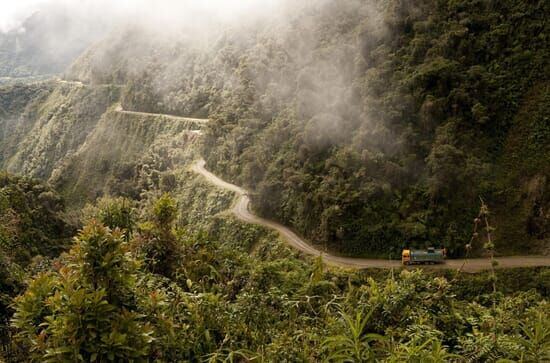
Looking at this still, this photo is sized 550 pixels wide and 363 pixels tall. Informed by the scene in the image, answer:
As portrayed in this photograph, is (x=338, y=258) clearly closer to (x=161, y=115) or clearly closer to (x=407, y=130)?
(x=407, y=130)

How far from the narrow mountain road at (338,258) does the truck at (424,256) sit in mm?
544

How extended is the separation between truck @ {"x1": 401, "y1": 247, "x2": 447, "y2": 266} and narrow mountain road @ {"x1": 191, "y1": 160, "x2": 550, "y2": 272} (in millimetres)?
544

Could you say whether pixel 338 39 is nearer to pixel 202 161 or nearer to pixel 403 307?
pixel 202 161

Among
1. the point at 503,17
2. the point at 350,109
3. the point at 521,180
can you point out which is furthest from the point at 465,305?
the point at 503,17

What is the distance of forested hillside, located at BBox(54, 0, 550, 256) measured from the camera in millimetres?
36844

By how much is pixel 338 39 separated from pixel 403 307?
46.5 meters

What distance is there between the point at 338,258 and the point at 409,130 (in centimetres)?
1280

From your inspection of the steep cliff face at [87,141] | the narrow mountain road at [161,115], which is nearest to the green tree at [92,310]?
the steep cliff face at [87,141]

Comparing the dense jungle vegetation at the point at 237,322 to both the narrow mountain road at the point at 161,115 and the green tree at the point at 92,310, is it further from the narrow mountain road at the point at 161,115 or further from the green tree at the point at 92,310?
the narrow mountain road at the point at 161,115

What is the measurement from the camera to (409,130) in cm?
Result: 3997

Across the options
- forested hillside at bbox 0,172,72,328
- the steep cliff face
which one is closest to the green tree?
forested hillside at bbox 0,172,72,328

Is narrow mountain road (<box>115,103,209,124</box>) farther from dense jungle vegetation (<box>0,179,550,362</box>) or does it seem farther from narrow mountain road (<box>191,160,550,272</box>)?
dense jungle vegetation (<box>0,179,550,362</box>)

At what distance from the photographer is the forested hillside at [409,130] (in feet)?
121

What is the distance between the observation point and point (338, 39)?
50.8 meters
